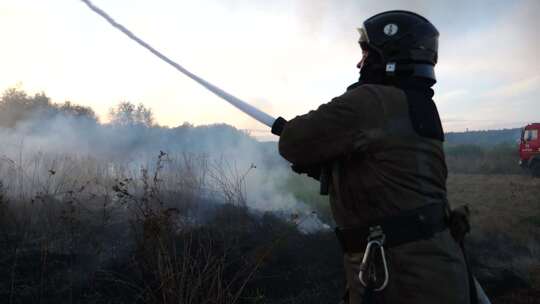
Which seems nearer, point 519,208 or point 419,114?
point 419,114

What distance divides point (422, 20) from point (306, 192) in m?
11.6

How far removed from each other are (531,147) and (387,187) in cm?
1816

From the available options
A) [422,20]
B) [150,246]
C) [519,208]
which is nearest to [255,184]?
[519,208]

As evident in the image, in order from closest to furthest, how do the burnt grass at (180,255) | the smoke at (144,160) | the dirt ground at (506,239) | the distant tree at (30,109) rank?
1. the burnt grass at (180,255)
2. the dirt ground at (506,239)
3. the smoke at (144,160)
4. the distant tree at (30,109)

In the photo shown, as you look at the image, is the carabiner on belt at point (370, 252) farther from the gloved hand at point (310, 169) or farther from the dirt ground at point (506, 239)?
the dirt ground at point (506, 239)

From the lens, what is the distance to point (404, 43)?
201 cm

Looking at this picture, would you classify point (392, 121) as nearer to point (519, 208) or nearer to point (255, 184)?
point (519, 208)

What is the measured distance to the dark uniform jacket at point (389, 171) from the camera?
1729 mm

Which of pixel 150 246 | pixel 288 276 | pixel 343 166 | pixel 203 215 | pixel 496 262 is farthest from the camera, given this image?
pixel 203 215

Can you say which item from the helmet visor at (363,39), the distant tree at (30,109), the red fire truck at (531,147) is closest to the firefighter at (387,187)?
the helmet visor at (363,39)

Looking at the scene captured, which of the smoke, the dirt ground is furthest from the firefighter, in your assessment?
the smoke

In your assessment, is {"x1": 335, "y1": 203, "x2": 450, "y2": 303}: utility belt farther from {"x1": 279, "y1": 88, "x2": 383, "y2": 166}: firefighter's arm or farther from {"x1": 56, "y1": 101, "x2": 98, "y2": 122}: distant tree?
{"x1": 56, "y1": 101, "x2": 98, "y2": 122}: distant tree

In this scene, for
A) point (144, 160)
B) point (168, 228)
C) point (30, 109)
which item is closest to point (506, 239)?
point (168, 228)

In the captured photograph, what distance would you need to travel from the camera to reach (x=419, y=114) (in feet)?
6.04
